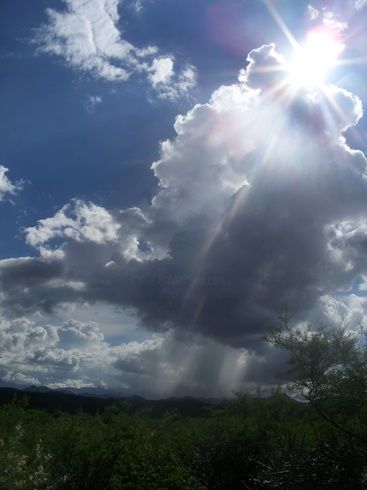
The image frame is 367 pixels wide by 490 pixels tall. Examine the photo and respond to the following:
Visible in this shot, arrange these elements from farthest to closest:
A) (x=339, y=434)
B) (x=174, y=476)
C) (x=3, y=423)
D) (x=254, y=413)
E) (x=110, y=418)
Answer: (x=110, y=418) → (x=254, y=413) → (x=3, y=423) → (x=339, y=434) → (x=174, y=476)

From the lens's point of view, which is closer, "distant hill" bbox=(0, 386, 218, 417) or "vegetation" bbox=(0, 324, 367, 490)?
"vegetation" bbox=(0, 324, 367, 490)

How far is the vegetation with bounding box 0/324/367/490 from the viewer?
12.6 m

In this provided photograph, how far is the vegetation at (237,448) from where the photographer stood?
41.4ft

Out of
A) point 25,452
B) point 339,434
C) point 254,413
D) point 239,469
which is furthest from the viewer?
point 254,413

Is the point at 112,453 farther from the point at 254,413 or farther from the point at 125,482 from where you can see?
the point at 254,413

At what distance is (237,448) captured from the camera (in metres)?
23.9

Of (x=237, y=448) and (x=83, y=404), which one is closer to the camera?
(x=237, y=448)

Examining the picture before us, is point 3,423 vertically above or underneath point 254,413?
underneath

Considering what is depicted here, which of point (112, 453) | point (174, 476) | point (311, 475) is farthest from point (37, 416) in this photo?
point (311, 475)

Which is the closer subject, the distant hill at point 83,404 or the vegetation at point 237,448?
the vegetation at point 237,448

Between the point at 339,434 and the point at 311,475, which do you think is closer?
the point at 311,475

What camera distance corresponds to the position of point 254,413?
27.9 m

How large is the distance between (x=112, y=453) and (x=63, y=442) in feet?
7.63

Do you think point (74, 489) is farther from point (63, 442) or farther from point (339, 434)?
point (339, 434)
